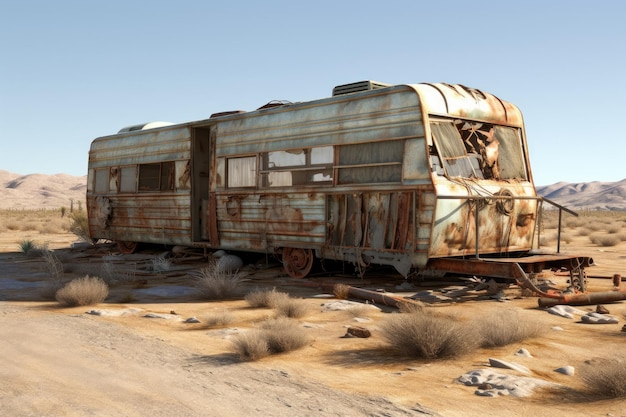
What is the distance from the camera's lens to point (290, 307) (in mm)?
8844

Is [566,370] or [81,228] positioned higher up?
[81,228]

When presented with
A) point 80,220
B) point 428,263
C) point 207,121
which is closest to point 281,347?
point 428,263

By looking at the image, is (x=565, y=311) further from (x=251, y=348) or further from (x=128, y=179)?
(x=128, y=179)

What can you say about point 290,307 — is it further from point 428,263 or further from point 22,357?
point 22,357

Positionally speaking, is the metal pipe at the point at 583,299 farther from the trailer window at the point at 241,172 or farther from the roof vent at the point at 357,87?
the trailer window at the point at 241,172

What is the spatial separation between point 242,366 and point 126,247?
12.6m

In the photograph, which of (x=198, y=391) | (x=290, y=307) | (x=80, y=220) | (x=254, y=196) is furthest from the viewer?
(x=80, y=220)

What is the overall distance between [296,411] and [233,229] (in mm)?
9123

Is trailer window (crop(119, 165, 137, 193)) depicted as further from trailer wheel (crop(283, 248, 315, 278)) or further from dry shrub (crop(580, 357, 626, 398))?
dry shrub (crop(580, 357, 626, 398))

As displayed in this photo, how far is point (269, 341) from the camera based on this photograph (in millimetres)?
6730

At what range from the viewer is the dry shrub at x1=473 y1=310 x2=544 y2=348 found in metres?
6.95

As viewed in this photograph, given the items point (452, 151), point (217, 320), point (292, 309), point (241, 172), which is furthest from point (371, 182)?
point (217, 320)

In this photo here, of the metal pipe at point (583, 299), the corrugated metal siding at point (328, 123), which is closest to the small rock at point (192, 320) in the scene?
the corrugated metal siding at point (328, 123)

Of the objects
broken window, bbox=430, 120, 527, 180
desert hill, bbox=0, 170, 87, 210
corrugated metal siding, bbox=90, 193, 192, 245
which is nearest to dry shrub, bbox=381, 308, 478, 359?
broken window, bbox=430, 120, 527, 180
